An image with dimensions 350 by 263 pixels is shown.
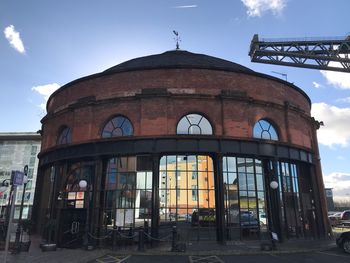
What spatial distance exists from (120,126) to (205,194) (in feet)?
22.0

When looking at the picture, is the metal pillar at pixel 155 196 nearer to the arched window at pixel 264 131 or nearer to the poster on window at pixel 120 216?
the poster on window at pixel 120 216

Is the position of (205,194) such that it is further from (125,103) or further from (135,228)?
(125,103)

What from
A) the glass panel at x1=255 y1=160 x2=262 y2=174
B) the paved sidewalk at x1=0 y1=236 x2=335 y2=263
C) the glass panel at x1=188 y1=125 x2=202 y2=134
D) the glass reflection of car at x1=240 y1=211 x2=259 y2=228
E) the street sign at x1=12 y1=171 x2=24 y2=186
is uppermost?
the glass panel at x1=188 y1=125 x2=202 y2=134

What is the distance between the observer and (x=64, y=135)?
2205cm

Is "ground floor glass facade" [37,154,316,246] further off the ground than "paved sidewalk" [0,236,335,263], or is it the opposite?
"ground floor glass facade" [37,154,316,246]

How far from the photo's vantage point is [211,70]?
1981 cm

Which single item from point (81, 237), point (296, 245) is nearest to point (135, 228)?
point (81, 237)

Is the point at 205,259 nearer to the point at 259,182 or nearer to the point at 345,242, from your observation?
the point at 345,242

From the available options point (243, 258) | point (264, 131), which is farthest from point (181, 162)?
point (243, 258)

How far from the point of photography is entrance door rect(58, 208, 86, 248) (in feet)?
57.6

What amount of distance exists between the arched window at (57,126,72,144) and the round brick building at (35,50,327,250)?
0.59ft

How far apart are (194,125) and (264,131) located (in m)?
4.92

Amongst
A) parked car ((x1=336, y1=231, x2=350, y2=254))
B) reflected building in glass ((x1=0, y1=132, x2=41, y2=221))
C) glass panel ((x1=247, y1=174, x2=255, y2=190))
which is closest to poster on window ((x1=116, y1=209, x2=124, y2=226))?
glass panel ((x1=247, y1=174, x2=255, y2=190))

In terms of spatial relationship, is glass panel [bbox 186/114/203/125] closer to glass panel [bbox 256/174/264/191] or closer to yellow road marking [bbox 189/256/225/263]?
glass panel [bbox 256/174/264/191]
